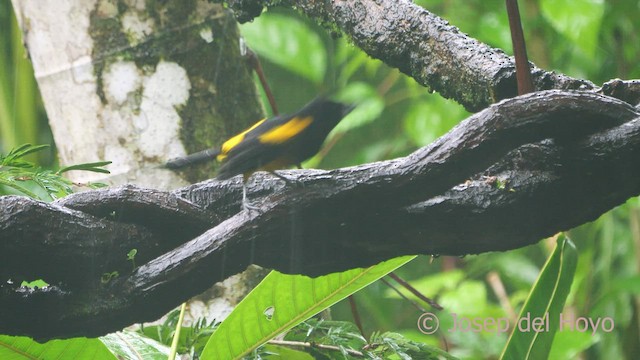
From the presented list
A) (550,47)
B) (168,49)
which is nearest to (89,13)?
(168,49)

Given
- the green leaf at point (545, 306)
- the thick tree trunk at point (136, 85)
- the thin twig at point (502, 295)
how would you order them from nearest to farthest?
the green leaf at point (545, 306), the thick tree trunk at point (136, 85), the thin twig at point (502, 295)

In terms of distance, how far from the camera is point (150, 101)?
55.2 inches

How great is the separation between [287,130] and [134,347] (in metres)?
0.42

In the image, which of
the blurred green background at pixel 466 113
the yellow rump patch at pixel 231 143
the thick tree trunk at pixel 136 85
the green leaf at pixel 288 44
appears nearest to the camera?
the yellow rump patch at pixel 231 143

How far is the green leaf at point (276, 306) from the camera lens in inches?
36.6

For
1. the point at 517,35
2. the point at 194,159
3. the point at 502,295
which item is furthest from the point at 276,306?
the point at 502,295

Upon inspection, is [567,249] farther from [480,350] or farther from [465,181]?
[480,350]

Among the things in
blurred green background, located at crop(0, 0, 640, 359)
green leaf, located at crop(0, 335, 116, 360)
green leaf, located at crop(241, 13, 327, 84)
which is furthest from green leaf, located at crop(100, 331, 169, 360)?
green leaf, located at crop(241, 13, 327, 84)

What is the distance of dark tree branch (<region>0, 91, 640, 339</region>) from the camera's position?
61 centimetres

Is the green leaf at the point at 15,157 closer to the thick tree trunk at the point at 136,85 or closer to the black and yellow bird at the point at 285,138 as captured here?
the black and yellow bird at the point at 285,138

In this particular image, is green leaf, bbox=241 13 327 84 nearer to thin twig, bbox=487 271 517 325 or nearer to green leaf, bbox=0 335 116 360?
thin twig, bbox=487 271 517 325

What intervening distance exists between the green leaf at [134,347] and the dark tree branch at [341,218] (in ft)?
0.89

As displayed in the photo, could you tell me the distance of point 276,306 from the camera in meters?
0.95

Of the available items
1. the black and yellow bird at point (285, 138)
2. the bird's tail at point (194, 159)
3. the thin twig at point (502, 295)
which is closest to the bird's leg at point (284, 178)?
the black and yellow bird at point (285, 138)
